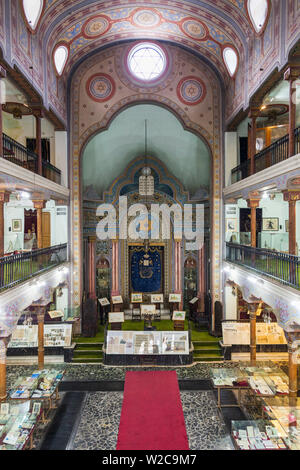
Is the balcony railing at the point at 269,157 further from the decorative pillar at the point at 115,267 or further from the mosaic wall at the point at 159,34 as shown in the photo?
the decorative pillar at the point at 115,267

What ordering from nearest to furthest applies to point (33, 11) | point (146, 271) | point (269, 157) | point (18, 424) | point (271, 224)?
1. point (18, 424)
2. point (33, 11)
3. point (269, 157)
4. point (271, 224)
5. point (146, 271)

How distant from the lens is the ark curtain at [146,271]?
653 inches

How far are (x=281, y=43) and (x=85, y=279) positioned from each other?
11.5 m

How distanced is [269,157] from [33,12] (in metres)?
7.44

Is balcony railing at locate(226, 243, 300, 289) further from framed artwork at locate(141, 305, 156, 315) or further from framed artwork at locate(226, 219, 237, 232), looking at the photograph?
framed artwork at locate(141, 305, 156, 315)

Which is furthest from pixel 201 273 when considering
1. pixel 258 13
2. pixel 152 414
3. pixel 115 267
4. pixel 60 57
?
pixel 60 57

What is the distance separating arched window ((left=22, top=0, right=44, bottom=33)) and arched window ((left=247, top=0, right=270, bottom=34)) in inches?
217

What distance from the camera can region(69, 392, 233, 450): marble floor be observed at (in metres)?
7.48

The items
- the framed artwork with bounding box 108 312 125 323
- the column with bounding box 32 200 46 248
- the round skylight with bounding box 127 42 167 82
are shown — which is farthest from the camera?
the round skylight with bounding box 127 42 167 82

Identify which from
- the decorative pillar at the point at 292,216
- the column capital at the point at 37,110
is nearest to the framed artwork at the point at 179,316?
the decorative pillar at the point at 292,216

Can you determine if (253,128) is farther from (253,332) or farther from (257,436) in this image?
(257,436)

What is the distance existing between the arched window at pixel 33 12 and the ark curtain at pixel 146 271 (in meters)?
9.90

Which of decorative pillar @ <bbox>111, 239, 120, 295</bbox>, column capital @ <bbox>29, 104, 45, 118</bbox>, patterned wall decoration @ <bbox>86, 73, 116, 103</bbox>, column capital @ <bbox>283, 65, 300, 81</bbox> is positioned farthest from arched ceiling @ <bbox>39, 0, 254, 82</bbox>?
decorative pillar @ <bbox>111, 239, 120, 295</bbox>

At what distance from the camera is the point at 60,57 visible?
11930mm
